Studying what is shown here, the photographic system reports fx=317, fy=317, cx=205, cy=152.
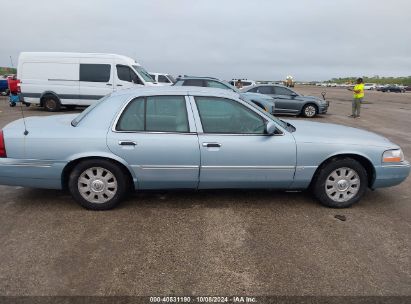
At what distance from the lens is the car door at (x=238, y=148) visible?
12.4 ft

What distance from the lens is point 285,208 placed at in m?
4.06

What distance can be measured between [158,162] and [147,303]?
1722mm

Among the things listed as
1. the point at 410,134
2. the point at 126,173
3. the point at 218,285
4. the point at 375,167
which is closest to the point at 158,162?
the point at 126,173

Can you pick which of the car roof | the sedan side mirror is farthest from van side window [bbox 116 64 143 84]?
the sedan side mirror

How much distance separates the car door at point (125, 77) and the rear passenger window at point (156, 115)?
928 centimetres

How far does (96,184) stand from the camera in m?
3.82

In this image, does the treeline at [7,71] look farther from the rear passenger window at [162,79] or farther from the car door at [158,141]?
the car door at [158,141]

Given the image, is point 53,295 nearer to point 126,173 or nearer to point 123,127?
point 126,173

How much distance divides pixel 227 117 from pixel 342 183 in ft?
5.57

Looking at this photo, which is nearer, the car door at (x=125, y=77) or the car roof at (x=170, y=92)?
the car roof at (x=170, y=92)

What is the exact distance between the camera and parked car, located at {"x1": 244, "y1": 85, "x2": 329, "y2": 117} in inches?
562

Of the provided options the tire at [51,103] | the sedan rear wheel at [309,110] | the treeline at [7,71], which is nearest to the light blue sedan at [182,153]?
the tire at [51,103]

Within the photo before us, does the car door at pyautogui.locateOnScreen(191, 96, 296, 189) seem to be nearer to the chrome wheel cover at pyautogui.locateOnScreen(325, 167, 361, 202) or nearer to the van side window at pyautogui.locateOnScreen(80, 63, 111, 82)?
the chrome wheel cover at pyautogui.locateOnScreen(325, 167, 361, 202)

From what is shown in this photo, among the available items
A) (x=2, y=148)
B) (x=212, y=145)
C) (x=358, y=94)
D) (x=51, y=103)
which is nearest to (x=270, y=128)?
(x=212, y=145)
